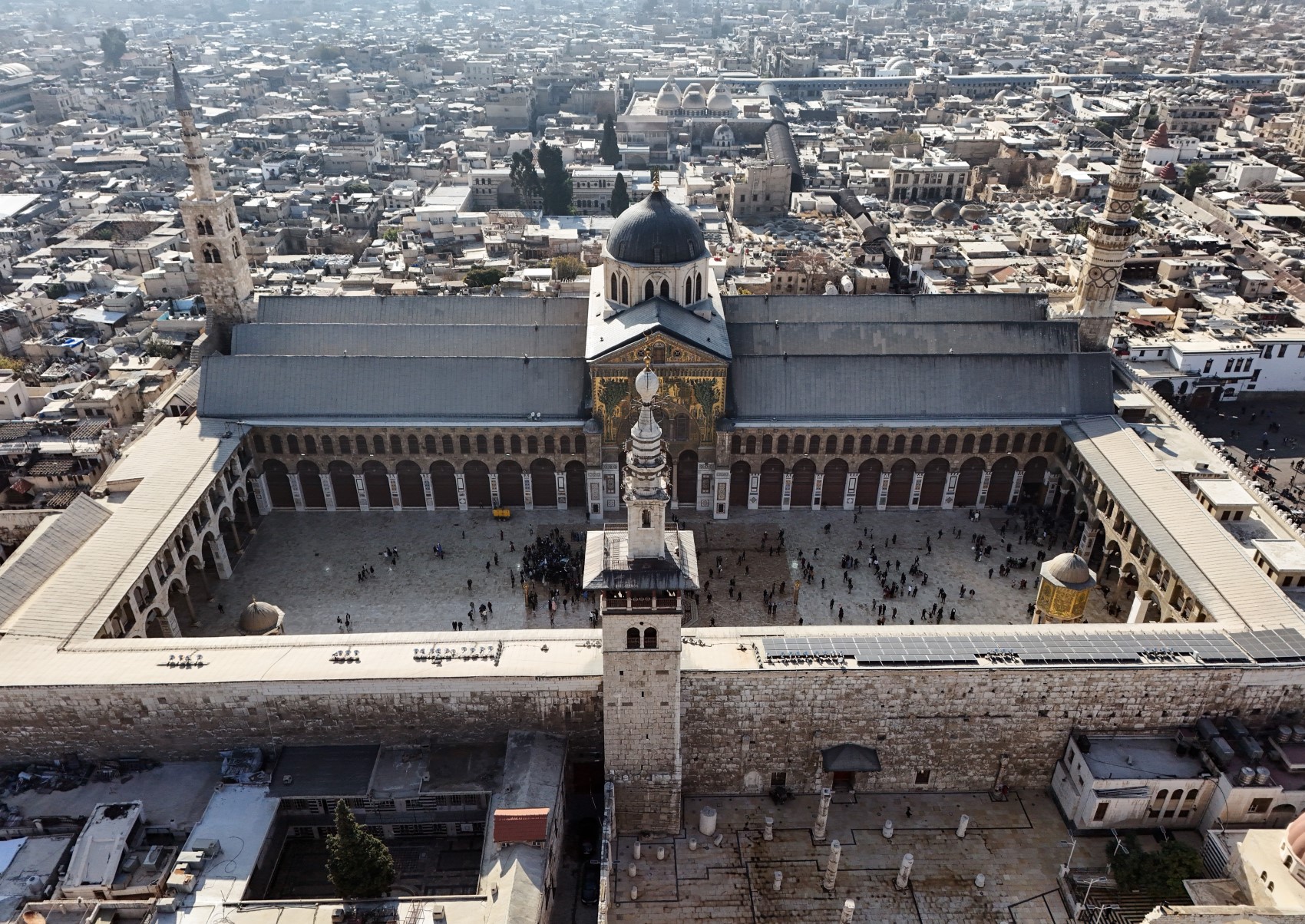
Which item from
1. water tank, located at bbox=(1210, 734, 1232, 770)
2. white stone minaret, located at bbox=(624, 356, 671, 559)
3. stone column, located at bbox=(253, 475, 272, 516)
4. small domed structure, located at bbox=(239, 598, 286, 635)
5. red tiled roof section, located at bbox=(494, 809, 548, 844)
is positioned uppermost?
white stone minaret, located at bbox=(624, 356, 671, 559)

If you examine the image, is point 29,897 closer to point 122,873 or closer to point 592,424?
point 122,873

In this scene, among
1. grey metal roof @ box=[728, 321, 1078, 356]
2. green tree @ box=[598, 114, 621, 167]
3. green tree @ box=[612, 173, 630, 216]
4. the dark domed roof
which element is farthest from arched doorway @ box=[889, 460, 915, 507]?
green tree @ box=[598, 114, 621, 167]

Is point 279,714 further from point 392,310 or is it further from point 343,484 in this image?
point 392,310

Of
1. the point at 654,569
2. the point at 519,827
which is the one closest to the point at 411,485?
the point at 519,827

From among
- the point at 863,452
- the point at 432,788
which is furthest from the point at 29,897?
the point at 863,452

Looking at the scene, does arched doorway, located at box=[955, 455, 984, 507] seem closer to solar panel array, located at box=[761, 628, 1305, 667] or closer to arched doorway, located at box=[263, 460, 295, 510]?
solar panel array, located at box=[761, 628, 1305, 667]

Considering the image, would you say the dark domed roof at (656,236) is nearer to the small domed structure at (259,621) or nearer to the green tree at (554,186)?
the small domed structure at (259,621)

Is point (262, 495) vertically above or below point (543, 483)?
below

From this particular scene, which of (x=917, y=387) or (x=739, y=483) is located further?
(x=739, y=483)
